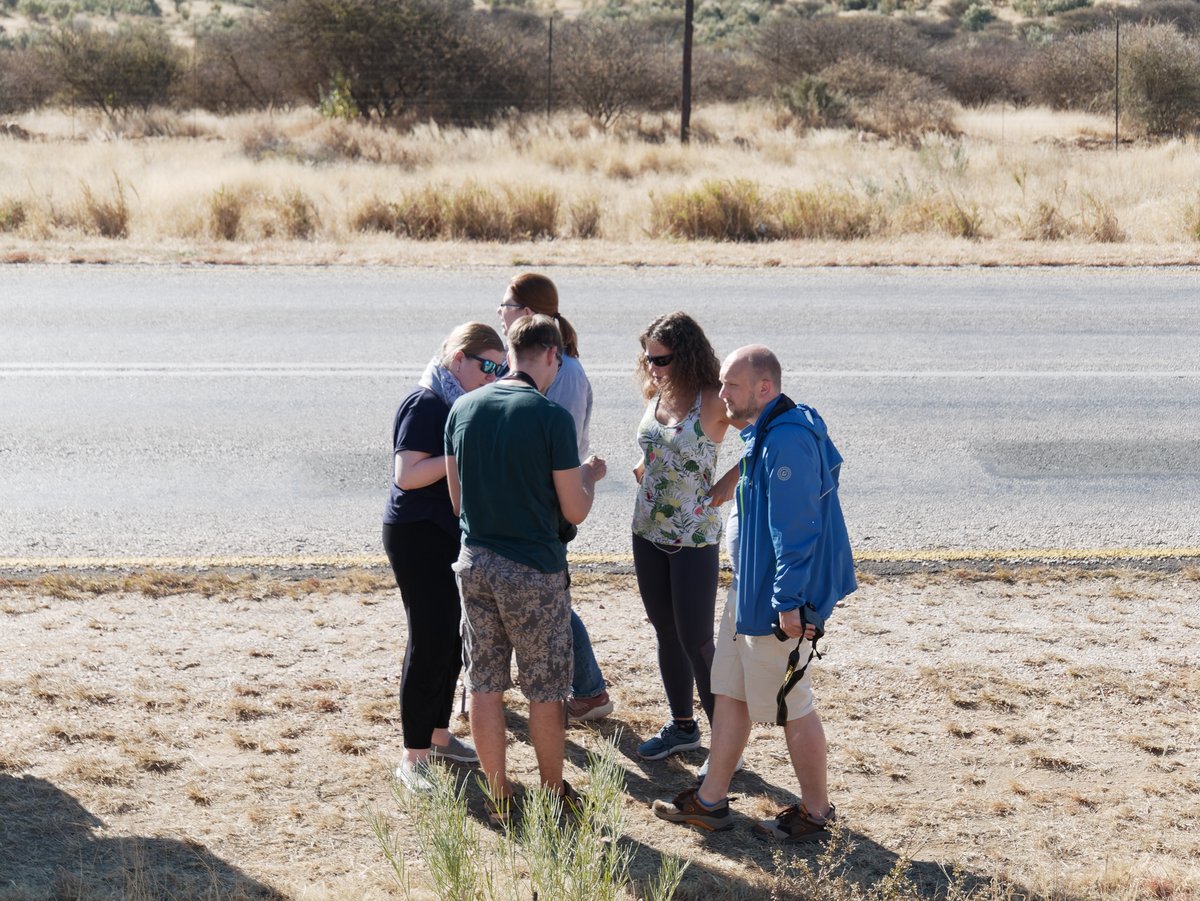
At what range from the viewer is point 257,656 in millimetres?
5629

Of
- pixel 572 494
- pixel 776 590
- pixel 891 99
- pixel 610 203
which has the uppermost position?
pixel 891 99

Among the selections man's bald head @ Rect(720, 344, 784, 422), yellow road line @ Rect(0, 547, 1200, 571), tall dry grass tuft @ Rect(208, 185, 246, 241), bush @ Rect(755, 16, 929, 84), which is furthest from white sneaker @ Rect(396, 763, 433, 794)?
bush @ Rect(755, 16, 929, 84)

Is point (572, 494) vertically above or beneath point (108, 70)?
beneath

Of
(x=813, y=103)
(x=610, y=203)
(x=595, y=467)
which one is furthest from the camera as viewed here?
(x=813, y=103)

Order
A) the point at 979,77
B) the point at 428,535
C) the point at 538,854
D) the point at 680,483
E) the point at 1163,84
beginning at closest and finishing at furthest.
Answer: the point at 538,854
the point at 428,535
the point at 680,483
the point at 1163,84
the point at 979,77

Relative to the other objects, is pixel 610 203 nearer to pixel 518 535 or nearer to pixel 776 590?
pixel 518 535

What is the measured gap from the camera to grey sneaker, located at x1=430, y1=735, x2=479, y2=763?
4.87 m

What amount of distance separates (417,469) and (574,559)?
2476 millimetres

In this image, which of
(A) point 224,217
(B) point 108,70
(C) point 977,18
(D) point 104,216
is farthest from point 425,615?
(C) point 977,18

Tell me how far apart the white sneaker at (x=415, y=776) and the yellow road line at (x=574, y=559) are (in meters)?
2.16

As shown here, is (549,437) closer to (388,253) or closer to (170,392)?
(170,392)

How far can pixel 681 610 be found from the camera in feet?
15.9

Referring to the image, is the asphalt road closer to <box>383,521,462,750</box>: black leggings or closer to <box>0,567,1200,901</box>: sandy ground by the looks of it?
<box>0,567,1200,901</box>: sandy ground

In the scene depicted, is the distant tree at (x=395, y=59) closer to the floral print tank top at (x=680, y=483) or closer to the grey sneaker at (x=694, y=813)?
the floral print tank top at (x=680, y=483)
